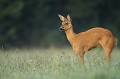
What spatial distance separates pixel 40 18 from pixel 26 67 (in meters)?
23.4

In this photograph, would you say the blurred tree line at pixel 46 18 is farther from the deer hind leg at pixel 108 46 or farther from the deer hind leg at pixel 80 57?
the deer hind leg at pixel 108 46

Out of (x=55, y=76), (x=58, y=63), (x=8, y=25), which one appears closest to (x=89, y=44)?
(x=58, y=63)

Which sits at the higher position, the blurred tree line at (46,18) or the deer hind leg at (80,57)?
the deer hind leg at (80,57)

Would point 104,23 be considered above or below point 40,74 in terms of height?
below

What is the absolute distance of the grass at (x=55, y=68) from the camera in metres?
12.4

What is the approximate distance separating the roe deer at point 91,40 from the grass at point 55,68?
0.24m

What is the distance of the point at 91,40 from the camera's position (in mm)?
15703

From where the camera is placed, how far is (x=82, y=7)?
3631cm

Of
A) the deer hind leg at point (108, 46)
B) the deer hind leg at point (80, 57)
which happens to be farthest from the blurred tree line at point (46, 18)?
the deer hind leg at point (108, 46)

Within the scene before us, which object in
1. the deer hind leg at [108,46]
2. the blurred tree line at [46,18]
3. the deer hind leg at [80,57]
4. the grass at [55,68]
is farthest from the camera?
the blurred tree line at [46,18]

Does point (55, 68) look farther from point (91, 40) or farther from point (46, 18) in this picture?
point (46, 18)

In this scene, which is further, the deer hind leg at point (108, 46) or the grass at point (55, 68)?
the deer hind leg at point (108, 46)

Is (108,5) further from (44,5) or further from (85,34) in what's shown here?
(85,34)

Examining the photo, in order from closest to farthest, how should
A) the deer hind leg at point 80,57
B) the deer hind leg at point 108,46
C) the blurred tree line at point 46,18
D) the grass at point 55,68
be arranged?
the grass at point 55,68
the deer hind leg at point 80,57
the deer hind leg at point 108,46
the blurred tree line at point 46,18
